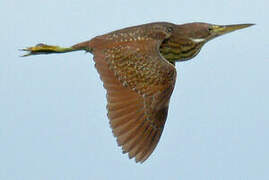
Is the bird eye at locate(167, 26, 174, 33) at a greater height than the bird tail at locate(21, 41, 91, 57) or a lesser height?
greater

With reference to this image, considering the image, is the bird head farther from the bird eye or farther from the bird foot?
the bird foot

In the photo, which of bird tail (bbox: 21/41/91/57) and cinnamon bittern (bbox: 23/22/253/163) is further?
bird tail (bbox: 21/41/91/57)

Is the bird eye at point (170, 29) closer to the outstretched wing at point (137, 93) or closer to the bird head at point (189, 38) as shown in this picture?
the bird head at point (189, 38)

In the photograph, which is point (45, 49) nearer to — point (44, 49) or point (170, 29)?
point (44, 49)

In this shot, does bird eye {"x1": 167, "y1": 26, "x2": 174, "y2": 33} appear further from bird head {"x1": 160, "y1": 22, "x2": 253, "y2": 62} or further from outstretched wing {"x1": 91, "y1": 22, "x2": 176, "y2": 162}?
outstretched wing {"x1": 91, "y1": 22, "x2": 176, "y2": 162}

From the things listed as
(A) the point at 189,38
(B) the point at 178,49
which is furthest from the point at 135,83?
(A) the point at 189,38

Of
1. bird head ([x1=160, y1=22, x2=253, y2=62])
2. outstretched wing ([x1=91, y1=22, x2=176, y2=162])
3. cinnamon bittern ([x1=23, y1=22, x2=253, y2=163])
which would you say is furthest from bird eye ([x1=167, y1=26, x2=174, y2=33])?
outstretched wing ([x1=91, y1=22, x2=176, y2=162])

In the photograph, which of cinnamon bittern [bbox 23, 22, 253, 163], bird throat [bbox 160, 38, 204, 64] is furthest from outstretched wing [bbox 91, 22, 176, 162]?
bird throat [bbox 160, 38, 204, 64]
